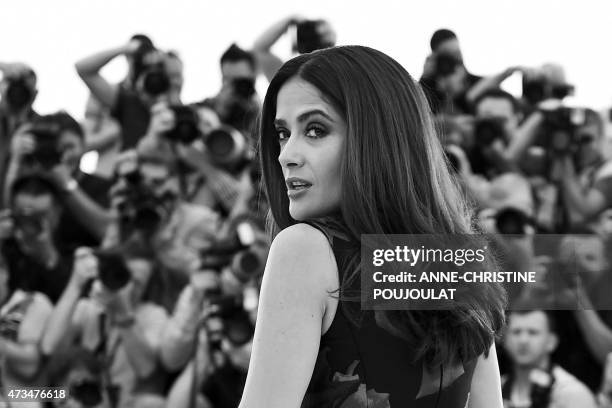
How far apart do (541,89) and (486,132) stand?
703 millimetres

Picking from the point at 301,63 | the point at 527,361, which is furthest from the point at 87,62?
the point at 301,63

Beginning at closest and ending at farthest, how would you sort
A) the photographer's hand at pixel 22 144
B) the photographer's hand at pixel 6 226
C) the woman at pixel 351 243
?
1. the woman at pixel 351 243
2. the photographer's hand at pixel 6 226
3. the photographer's hand at pixel 22 144

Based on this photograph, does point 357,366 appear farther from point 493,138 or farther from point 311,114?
point 493,138

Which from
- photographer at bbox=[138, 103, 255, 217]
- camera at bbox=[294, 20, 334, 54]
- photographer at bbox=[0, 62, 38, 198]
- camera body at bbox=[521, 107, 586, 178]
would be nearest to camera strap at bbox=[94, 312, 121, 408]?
photographer at bbox=[138, 103, 255, 217]

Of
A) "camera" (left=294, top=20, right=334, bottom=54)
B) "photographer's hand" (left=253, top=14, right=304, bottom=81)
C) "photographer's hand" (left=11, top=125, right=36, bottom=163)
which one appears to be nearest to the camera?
"camera" (left=294, top=20, right=334, bottom=54)

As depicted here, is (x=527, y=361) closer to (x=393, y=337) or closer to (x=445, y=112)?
(x=445, y=112)

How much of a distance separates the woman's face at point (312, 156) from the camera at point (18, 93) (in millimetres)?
4418

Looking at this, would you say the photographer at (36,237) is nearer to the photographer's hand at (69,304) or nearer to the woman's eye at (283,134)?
the photographer's hand at (69,304)

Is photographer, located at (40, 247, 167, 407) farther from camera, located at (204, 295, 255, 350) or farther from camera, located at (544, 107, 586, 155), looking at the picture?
camera, located at (544, 107, 586, 155)

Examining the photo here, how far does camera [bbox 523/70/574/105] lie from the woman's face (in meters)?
4.48

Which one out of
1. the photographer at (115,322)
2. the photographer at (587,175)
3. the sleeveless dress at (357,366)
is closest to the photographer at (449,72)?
the photographer at (587,175)

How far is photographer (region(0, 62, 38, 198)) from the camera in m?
5.65

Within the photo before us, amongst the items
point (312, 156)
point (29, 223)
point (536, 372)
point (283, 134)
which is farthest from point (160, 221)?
point (312, 156)

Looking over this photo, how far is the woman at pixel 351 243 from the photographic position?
1.41m
